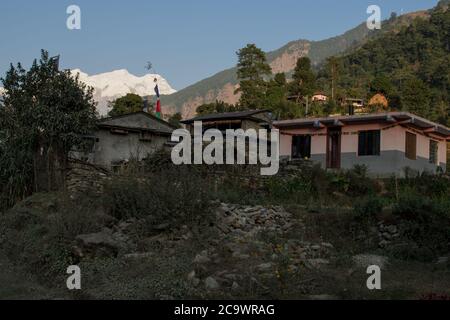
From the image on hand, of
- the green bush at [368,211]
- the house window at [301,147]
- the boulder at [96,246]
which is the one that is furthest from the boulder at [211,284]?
the house window at [301,147]

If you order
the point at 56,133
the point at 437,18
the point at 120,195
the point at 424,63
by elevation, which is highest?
the point at 437,18

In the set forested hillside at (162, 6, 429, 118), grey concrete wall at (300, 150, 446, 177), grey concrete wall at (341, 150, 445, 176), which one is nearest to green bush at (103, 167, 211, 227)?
grey concrete wall at (300, 150, 446, 177)

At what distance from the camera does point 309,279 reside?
27.6 ft

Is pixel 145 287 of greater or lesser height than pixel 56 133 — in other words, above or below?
below

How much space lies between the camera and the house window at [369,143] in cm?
2419

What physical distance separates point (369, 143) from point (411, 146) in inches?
77.7

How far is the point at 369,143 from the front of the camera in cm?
2447

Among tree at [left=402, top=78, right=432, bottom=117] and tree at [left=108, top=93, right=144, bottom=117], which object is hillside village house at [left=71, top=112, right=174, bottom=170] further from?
tree at [left=402, top=78, right=432, bottom=117]

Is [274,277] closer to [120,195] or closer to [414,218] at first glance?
[414,218]

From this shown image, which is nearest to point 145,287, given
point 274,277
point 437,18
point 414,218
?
point 274,277

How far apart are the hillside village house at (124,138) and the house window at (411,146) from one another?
11176mm

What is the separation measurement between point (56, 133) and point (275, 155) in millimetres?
10785

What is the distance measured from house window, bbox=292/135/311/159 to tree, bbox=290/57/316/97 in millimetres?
27863

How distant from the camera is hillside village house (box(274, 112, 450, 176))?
2362 centimetres
